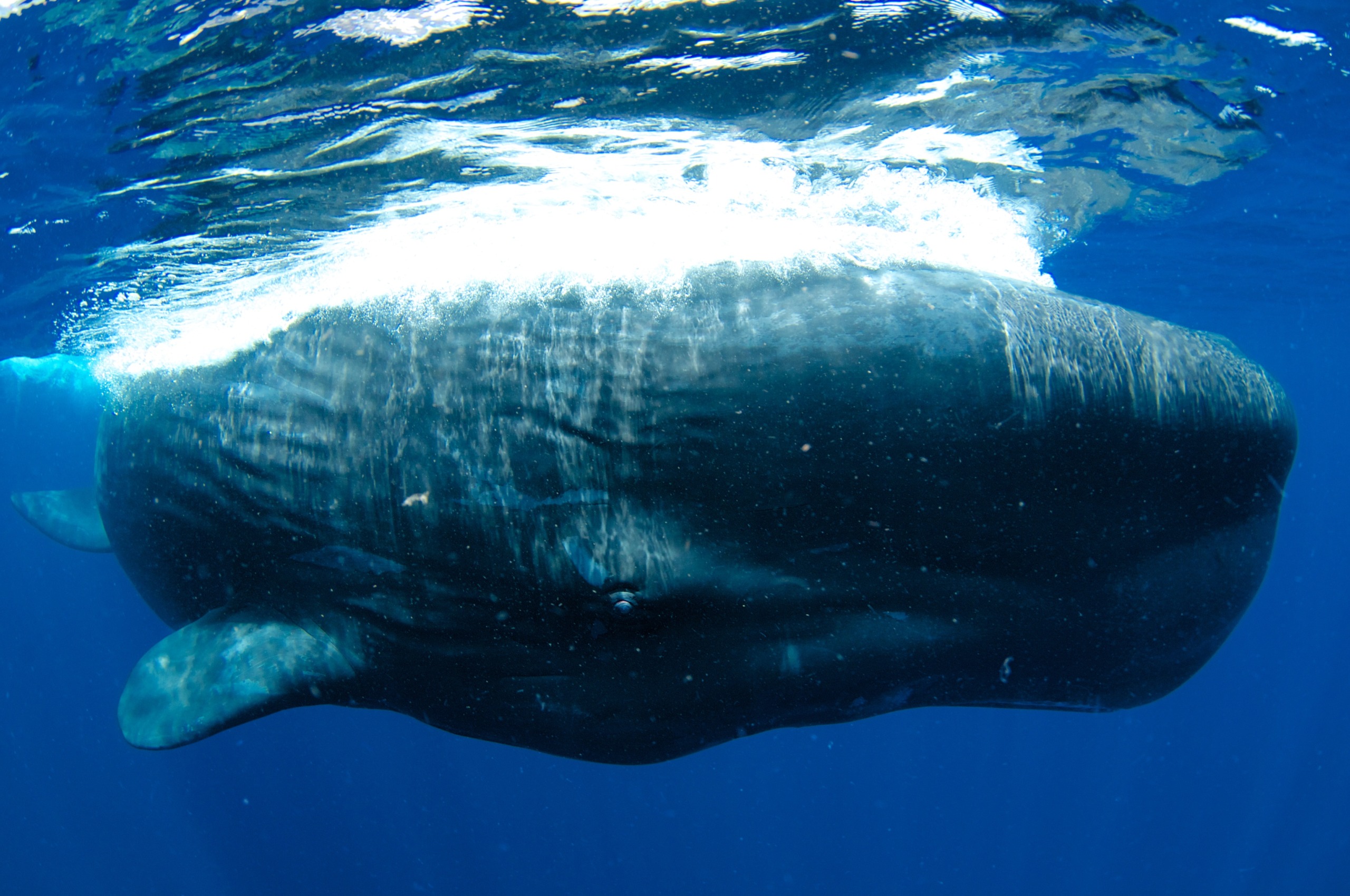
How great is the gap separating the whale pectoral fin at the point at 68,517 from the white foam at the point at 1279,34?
1264 cm

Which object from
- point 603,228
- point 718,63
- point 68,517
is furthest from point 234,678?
point 68,517

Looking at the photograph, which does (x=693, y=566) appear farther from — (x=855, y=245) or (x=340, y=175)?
(x=340, y=175)

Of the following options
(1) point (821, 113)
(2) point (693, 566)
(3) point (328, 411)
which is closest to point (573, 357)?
(2) point (693, 566)

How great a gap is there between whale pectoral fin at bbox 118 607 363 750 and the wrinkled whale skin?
16 millimetres

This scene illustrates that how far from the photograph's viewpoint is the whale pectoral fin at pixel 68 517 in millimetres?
8281

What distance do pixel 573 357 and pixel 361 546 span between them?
1.66 meters

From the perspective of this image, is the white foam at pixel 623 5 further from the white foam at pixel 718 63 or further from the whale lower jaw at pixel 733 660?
the whale lower jaw at pixel 733 660

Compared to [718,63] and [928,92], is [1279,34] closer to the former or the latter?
[928,92]

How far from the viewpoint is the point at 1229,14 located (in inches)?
276

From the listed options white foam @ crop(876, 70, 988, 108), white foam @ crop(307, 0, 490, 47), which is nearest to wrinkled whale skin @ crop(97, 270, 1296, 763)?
white foam @ crop(307, 0, 490, 47)

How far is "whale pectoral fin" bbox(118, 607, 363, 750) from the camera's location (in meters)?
4.16

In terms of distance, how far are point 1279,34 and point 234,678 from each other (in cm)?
1094

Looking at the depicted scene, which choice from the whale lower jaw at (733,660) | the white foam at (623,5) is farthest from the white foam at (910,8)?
the whale lower jaw at (733,660)

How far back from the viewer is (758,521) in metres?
3.84
